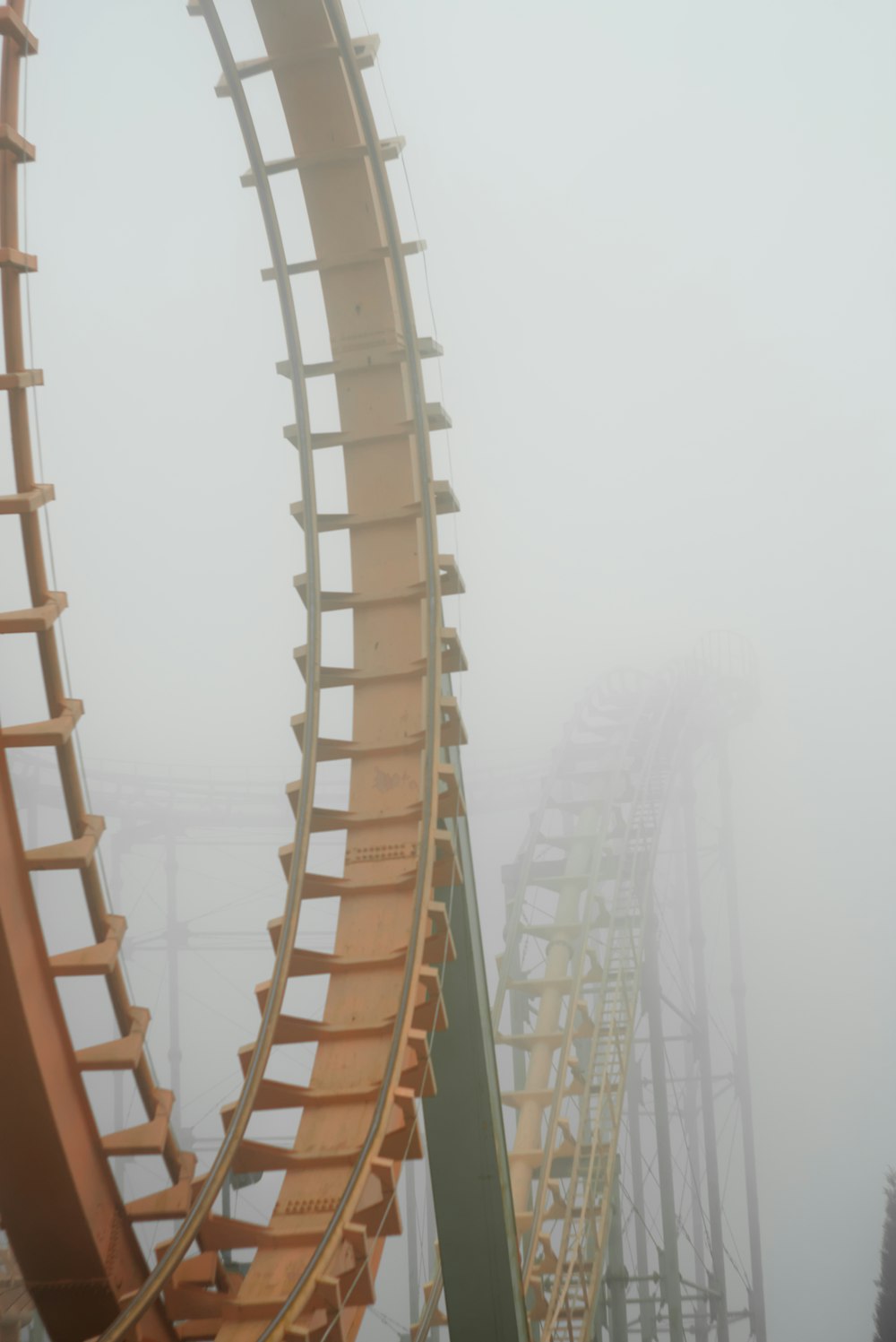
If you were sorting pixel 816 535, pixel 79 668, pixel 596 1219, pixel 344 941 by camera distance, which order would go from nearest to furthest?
pixel 344 941
pixel 596 1219
pixel 79 668
pixel 816 535

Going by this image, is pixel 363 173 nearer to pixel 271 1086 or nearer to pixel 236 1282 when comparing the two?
pixel 271 1086

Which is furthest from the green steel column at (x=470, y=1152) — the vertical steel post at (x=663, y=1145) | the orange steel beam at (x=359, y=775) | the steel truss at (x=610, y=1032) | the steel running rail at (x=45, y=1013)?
the vertical steel post at (x=663, y=1145)

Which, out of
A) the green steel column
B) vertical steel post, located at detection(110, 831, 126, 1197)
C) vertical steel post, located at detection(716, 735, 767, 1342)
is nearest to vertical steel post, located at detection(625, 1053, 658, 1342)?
vertical steel post, located at detection(716, 735, 767, 1342)

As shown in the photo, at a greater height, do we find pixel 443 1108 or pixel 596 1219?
pixel 443 1108

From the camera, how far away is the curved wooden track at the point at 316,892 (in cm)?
204

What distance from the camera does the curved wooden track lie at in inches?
80.4

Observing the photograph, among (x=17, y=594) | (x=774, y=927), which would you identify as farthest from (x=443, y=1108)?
(x=774, y=927)

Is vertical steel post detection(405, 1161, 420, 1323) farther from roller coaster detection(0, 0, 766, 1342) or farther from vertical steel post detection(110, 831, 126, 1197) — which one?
roller coaster detection(0, 0, 766, 1342)

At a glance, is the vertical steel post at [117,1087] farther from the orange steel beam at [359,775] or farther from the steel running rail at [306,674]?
the steel running rail at [306,674]

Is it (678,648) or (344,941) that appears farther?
(678,648)

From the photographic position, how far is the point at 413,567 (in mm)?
3195

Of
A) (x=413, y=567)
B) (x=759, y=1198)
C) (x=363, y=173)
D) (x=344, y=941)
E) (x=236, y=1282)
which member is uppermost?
(x=363, y=173)

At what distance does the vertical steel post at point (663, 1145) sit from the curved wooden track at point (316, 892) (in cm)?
609

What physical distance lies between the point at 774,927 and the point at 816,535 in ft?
15.1
